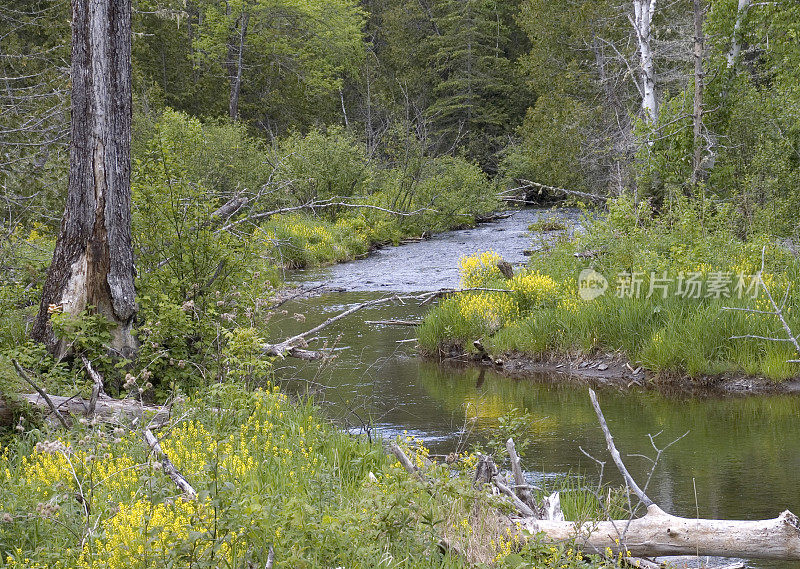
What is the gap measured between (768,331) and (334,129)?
1948cm

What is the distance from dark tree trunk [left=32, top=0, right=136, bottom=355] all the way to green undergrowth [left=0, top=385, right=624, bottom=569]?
→ 6.01 ft

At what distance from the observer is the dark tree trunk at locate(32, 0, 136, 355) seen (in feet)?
25.2

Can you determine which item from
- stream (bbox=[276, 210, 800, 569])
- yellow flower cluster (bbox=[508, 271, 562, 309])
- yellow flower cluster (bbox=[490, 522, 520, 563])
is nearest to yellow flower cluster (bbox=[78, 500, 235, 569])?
yellow flower cluster (bbox=[490, 522, 520, 563])

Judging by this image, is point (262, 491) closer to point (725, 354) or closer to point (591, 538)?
point (591, 538)

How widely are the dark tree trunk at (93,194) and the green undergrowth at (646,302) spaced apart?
5.98 metres

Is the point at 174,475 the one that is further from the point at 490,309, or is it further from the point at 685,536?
the point at 490,309

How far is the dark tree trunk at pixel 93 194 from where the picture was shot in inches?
302

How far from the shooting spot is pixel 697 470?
7.41 m

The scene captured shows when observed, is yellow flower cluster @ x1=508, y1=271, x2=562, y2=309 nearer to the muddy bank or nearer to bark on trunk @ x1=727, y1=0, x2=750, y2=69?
the muddy bank

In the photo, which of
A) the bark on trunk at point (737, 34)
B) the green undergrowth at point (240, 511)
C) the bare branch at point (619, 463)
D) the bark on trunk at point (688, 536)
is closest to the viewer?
the green undergrowth at point (240, 511)

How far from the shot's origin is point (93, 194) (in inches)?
303

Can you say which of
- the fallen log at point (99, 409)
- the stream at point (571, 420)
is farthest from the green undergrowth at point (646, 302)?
the fallen log at point (99, 409)

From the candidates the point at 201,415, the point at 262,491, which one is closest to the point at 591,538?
the point at 262,491

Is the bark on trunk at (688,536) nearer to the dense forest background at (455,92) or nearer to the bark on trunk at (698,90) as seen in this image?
the dense forest background at (455,92)
